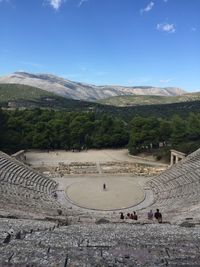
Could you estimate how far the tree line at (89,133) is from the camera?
1829 inches

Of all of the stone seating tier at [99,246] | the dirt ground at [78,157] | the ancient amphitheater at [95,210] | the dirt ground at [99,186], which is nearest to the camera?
the stone seating tier at [99,246]

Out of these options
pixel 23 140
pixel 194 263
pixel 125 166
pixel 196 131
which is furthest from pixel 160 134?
pixel 194 263

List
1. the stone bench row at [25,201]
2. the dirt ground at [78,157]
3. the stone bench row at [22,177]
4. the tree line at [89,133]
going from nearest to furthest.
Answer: the stone bench row at [25,201] < the stone bench row at [22,177] < the dirt ground at [78,157] < the tree line at [89,133]

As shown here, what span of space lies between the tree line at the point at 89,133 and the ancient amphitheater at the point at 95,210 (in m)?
2.76

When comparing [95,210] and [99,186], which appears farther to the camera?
[99,186]

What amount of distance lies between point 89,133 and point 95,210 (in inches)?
1196

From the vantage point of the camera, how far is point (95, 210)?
2439 centimetres

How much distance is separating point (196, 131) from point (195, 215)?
32512 millimetres

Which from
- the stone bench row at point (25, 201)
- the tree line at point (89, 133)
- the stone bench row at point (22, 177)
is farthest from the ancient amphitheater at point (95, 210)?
the tree line at point (89, 133)

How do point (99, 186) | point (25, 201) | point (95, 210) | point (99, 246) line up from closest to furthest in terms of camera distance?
point (99, 246) → point (25, 201) → point (95, 210) → point (99, 186)

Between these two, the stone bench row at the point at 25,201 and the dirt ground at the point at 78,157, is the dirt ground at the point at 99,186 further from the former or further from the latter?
the stone bench row at the point at 25,201

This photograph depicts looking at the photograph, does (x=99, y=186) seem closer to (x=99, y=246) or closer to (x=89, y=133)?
(x=99, y=246)

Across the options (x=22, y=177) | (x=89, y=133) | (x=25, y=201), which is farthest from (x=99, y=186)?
(x=89, y=133)

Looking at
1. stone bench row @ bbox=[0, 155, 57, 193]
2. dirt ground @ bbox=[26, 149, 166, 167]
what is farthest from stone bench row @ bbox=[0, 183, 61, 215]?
dirt ground @ bbox=[26, 149, 166, 167]
